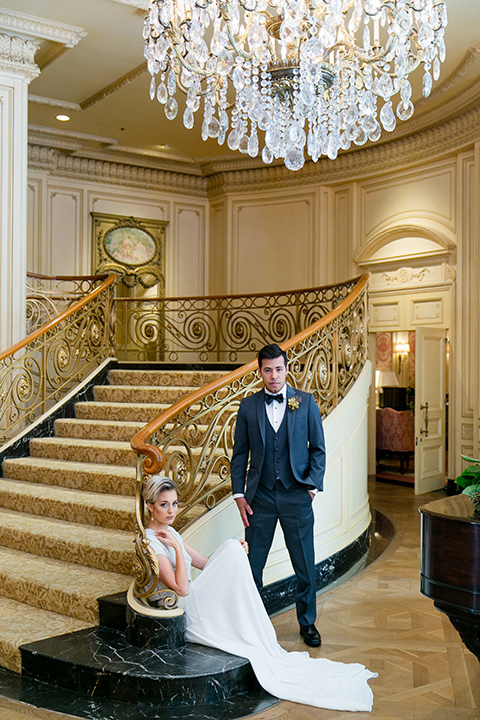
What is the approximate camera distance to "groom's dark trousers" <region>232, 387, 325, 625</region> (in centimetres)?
406

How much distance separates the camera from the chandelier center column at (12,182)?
22.4 ft

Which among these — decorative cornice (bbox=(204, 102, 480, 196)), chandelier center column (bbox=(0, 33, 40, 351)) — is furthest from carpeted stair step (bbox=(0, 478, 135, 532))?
decorative cornice (bbox=(204, 102, 480, 196))

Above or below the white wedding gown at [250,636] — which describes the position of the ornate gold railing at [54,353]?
above

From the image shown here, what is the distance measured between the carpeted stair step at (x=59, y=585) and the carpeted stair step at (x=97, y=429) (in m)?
1.62

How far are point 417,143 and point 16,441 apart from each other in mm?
6393

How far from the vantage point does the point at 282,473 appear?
4.05 meters

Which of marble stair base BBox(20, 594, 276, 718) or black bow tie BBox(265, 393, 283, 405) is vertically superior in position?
black bow tie BBox(265, 393, 283, 405)

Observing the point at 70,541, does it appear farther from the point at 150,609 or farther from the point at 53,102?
the point at 53,102

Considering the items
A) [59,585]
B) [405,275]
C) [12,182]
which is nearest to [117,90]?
[12,182]

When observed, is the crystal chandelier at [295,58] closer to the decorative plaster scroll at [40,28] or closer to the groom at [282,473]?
the groom at [282,473]

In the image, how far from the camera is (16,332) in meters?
6.88

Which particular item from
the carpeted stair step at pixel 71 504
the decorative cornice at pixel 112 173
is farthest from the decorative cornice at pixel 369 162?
the carpeted stair step at pixel 71 504

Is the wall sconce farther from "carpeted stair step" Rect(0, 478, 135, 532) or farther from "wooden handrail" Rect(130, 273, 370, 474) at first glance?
"carpeted stair step" Rect(0, 478, 135, 532)

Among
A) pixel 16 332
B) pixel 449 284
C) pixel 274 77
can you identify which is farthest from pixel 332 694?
pixel 449 284
